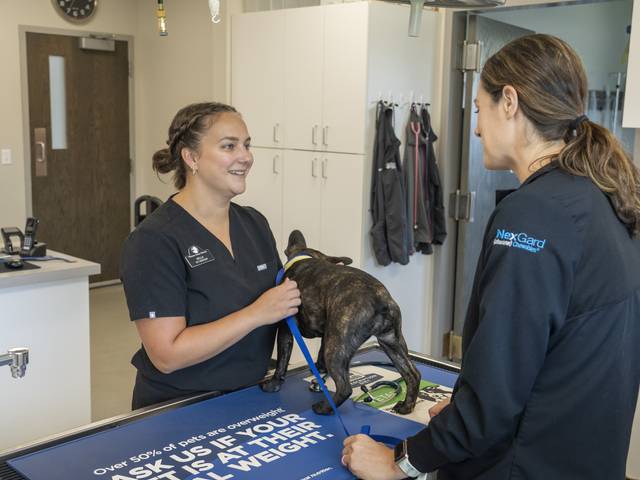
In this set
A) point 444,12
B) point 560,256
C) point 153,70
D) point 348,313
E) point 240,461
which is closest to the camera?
point 560,256

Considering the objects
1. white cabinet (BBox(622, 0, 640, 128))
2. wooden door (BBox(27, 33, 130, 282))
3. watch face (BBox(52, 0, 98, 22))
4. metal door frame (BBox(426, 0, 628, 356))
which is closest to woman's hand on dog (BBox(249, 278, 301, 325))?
white cabinet (BBox(622, 0, 640, 128))

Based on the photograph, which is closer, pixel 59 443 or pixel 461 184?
pixel 59 443

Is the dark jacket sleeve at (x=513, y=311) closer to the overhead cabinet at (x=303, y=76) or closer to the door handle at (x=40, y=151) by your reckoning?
the overhead cabinet at (x=303, y=76)

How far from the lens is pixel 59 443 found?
1.53m

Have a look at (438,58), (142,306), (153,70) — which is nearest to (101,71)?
(153,70)

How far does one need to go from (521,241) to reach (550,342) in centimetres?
17

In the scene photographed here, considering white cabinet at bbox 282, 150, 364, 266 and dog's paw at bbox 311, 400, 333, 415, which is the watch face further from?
dog's paw at bbox 311, 400, 333, 415

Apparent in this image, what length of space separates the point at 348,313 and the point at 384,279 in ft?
8.04

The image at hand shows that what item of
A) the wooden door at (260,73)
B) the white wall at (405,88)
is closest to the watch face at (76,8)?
the wooden door at (260,73)

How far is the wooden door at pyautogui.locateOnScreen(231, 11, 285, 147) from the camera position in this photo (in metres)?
4.29

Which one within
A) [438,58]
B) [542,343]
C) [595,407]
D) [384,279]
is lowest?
[384,279]

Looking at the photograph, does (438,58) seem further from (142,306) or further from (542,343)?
(542,343)

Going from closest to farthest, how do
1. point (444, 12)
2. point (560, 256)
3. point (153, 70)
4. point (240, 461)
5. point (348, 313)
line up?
point (560, 256)
point (240, 461)
point (348, 313)
point (444, 12)
point (153, 70)

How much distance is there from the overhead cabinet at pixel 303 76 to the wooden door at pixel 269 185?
0.07 m
